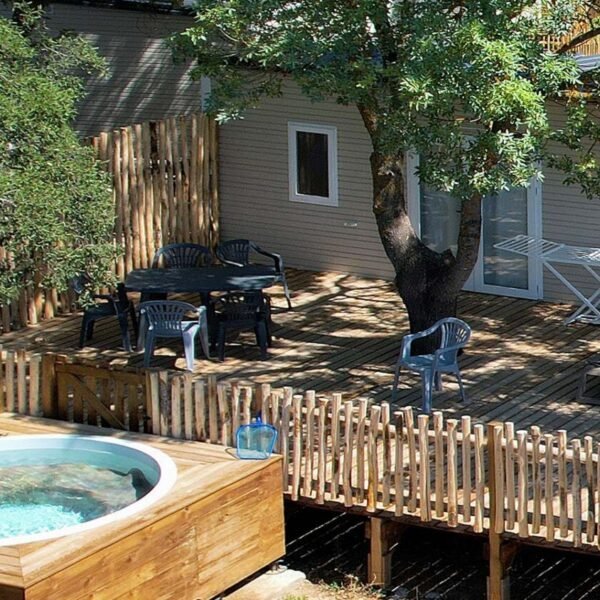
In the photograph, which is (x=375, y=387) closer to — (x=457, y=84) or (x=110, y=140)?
(x=457, y=84)

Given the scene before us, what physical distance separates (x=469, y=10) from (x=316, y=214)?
6.63 m

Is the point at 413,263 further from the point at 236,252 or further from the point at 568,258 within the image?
the point at 236,252

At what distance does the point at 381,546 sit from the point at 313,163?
27.2 feet

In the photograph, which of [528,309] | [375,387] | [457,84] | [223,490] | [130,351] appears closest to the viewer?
[223,490]

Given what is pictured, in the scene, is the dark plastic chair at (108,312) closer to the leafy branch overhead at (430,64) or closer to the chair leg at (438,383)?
the leafy branch overhead at (430,64)

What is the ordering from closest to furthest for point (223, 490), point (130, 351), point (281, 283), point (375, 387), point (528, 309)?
point (223, 490) → point (375, 387) → point (130, 351) → point (528, 309) → point (281, 283)

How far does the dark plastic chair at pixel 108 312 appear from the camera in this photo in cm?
1708

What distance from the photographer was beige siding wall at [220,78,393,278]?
19.7 metres

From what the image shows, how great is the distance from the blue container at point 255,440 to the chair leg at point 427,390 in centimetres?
200

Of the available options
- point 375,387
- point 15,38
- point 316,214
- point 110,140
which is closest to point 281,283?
point 316,214

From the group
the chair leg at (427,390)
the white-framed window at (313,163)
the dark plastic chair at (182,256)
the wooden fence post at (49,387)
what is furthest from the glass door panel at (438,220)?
the wooden fence post at (49,387)

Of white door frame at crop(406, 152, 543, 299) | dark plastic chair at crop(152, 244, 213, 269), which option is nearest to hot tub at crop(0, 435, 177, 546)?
dark plastic chair at crop(152, 244, 213, 269)

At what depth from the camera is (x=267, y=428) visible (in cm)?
1296

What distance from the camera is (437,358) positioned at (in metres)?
14.6
